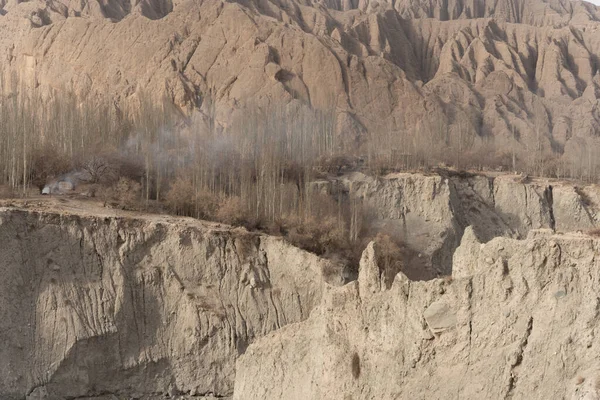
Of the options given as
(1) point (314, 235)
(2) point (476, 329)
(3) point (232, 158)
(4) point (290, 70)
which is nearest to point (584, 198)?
(1) point (314, 235)

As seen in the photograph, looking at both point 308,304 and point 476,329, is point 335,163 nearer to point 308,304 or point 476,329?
point 308,304

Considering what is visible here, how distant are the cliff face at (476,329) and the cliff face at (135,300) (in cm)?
Answer: 1123

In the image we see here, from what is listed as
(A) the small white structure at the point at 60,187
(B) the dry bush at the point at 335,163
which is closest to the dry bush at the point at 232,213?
(A) the small white structure at the point at 60,187

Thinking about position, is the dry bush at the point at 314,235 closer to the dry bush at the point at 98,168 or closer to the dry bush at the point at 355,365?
the dry bush at the point at 98,168

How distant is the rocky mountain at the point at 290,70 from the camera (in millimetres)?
61531

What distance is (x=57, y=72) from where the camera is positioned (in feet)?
213

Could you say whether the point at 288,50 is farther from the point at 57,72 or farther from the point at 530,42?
the point at 530,42

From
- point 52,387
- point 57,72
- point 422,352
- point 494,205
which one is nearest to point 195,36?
point 57,72

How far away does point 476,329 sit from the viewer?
19453 millimetres

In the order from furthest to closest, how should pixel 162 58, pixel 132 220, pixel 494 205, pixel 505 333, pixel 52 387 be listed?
pixel 162 58, pixel 494 205, pixel 132 220, pixel 52 387, pixel 505 333

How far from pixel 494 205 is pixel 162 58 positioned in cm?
2388

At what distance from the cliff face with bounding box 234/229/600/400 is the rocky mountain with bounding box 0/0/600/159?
3531 cm

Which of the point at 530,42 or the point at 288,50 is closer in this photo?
the point at 288,50

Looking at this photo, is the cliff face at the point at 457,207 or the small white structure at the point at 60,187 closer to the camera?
the small white structure at the point at 60,187
